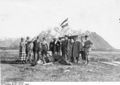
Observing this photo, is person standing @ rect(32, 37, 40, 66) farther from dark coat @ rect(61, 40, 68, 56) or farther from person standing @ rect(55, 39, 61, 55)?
Result: dark coat @ rect(61, 40, 68, 56)

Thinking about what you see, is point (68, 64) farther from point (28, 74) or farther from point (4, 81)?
point (4, 81)

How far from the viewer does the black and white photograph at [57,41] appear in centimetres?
655

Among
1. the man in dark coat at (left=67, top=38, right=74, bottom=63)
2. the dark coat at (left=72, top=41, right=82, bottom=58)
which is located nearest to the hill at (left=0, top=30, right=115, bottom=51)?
the dark coat at (left=72, top=41, right=82, bottom=58)

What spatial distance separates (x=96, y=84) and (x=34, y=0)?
2.26 m

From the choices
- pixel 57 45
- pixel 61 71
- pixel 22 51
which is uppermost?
pixel 57 45

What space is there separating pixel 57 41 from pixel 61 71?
0.65 meters

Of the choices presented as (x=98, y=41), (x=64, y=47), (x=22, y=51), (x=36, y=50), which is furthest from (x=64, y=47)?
(x=22, y=51)

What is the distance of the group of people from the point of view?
664cm

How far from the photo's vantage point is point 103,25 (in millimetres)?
6844

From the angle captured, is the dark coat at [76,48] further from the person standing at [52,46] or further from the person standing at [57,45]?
the person standing at [52,46]

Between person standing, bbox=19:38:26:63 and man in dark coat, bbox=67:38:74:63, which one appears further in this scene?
man in dark coat, bbox=67:38:74:63

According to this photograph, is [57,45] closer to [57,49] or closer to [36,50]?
[57,49]

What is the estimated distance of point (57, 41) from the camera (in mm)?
6641

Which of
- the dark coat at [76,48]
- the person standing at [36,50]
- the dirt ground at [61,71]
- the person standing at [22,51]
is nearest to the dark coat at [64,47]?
the dark coat at [76,48]
